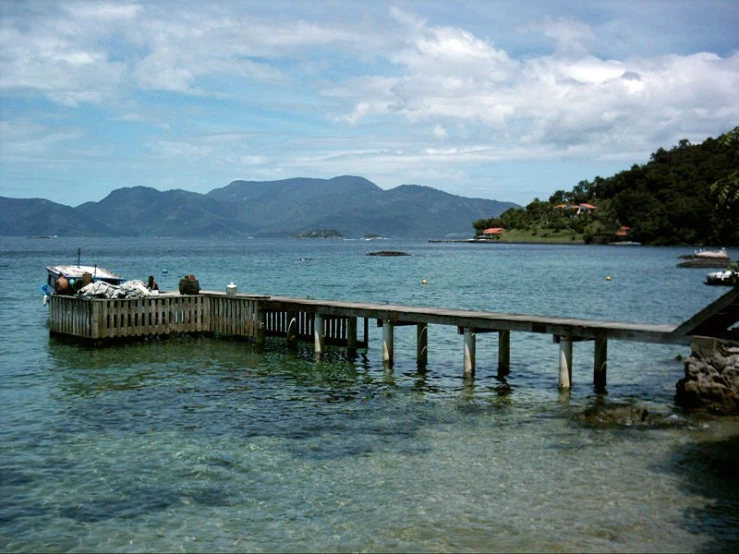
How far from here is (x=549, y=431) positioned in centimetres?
1761

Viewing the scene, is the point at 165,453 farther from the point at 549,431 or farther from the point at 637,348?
the point at 637,348

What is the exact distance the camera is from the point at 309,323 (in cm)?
3189

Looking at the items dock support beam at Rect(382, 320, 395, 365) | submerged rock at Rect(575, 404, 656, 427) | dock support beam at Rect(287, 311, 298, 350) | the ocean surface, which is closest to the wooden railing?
dock support beam at Rect(287, 311, 298, 350)

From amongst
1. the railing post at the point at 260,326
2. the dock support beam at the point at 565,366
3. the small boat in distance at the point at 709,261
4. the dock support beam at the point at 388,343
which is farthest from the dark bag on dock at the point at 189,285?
the small boat in distance at the point at 709,261

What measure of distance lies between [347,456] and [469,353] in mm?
9606

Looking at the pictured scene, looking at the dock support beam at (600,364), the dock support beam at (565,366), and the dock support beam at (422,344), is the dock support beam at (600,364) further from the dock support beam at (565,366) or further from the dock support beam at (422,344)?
the dock support beam at (422,344)

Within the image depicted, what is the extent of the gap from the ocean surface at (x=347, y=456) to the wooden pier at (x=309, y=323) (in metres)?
1.01

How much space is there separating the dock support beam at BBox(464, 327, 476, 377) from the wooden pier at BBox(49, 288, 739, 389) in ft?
0.10

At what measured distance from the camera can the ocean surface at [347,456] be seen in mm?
11766

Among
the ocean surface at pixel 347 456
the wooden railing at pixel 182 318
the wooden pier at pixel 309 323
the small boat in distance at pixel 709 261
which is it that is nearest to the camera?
the ocean surface at pixel 347 456

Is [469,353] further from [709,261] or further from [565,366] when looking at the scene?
[709,261]

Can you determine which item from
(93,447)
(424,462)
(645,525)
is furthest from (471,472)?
(93,447)

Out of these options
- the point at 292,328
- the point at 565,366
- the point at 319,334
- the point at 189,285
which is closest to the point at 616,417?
the point at 565,366

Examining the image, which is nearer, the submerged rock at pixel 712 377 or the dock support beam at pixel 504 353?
the submerged rock at pixel 712 377
